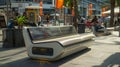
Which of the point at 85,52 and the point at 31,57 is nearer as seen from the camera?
the point at 31,57

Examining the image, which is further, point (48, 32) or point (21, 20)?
point (21, 20)

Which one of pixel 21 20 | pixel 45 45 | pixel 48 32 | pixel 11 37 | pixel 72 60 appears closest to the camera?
pixel 45 45

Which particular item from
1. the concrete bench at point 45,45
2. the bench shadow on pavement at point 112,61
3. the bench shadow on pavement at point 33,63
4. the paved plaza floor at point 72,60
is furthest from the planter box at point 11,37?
the bench shadow on pavement at point 112,61

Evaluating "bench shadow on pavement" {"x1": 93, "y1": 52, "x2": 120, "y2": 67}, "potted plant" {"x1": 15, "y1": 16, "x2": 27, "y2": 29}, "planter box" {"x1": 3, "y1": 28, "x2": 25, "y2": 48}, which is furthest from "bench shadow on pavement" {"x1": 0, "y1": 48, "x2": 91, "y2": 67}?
"potted plant" {"x1": 15, "y1": 16, "x2": 27, "y2": 29}

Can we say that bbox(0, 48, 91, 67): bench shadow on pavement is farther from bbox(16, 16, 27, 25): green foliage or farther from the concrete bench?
bbox(16, 16, 27, 25): green foliage

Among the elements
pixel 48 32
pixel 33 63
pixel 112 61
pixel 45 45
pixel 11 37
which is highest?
pixel 48 32

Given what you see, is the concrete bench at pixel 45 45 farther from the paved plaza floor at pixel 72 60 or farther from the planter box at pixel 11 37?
the planter box at pixel 11 37

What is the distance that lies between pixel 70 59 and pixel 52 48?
4.12 ft

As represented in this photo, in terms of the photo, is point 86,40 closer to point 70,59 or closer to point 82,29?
point 70,59

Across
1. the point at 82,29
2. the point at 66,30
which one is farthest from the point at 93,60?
the point at 82,29

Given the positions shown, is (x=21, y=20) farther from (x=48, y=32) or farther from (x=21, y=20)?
(x=48, y=32)

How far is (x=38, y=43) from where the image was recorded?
794 cm

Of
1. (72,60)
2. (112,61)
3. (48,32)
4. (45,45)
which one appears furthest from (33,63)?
(112,61)

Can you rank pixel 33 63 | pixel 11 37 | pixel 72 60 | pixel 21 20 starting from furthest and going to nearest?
pixel 21 20, pixel 11 37, pixel 72 60, pixel 33 63
